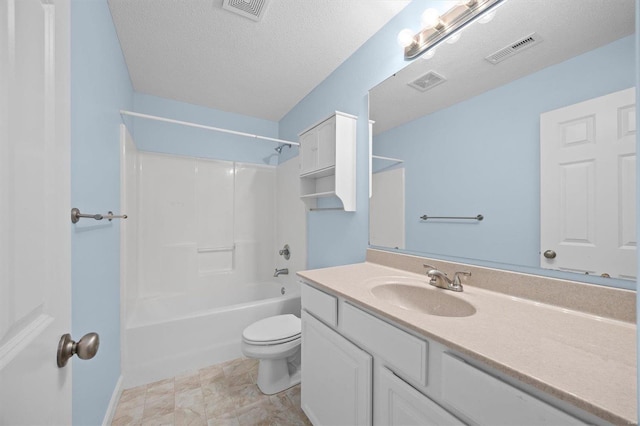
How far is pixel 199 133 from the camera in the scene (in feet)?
8.94

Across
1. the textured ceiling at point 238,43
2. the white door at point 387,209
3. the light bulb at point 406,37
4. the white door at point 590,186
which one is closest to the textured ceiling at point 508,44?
the light bulb at point 406,37

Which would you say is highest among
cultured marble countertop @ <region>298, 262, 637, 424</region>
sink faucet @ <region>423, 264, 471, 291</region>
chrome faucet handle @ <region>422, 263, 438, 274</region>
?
chrome faucet handle @ <region>422, 263, 438, 274</region>

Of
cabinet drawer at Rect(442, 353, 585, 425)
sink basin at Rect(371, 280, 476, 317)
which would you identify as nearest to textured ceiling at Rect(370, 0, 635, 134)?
sink basin at Rect(371, 280, 476, 317)

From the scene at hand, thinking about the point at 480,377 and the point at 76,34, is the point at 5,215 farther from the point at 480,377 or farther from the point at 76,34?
the point at 76,34

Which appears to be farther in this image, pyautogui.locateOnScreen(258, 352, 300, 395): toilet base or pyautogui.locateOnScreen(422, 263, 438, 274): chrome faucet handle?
pyautogui.locateOnScreen(258, 352, 300, 395): toilet base

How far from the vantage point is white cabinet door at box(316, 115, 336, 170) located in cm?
174

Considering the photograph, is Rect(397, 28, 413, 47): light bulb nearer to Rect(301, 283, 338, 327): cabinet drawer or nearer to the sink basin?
the sink basin

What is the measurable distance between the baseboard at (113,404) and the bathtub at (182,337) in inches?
3.5

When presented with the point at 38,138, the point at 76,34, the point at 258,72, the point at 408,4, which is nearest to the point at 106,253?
the point at 76,34

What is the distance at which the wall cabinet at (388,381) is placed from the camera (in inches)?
22.0

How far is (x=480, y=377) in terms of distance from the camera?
1.95ft

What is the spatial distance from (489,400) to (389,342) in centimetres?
32

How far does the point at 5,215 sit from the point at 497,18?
1643 mm

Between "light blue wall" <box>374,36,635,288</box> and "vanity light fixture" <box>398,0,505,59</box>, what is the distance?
364 mm
